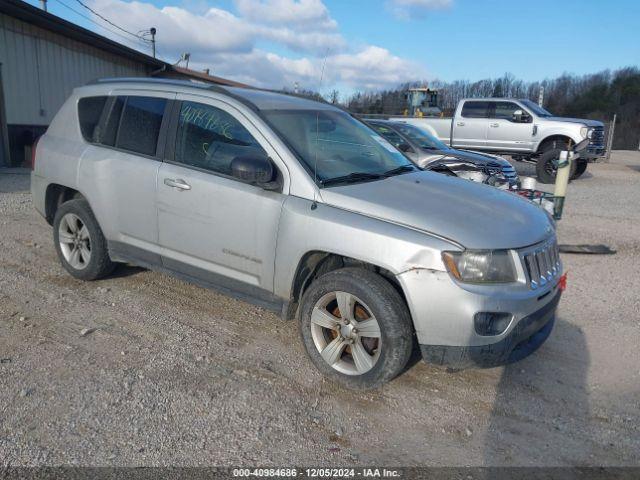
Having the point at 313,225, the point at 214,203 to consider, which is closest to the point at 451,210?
the point at 313,225

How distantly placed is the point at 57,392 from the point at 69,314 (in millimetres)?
1277

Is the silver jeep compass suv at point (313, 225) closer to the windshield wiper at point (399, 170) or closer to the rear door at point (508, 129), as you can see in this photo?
the windshield wiper at point (399, 170)

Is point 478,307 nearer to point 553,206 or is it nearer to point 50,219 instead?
point 553,206

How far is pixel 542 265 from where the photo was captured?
133 inches

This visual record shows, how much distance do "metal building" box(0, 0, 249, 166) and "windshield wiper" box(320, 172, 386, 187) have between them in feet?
41.3

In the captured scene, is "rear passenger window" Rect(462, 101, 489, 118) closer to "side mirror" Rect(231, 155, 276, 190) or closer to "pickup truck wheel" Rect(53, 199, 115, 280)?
"pickup truck wheel" Rect(53, 199, 115, 280)

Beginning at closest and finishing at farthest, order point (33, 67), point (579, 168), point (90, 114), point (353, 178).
→ point (353, 178) < point (90, 114) < point (33, 67) < point (579, 168)

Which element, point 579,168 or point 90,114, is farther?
point 579,168

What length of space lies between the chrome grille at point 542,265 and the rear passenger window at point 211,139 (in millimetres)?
1870

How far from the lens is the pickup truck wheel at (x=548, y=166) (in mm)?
14180

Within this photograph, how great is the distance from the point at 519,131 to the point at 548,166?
1383 mm

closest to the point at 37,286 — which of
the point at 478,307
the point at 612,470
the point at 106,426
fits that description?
the point at 106,426

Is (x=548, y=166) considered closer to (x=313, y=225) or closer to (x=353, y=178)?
(x=353, y=178)

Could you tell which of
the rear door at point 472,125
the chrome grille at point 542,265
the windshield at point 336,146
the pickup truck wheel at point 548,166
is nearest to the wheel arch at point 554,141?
the pickup truck wheel at point 548,166
